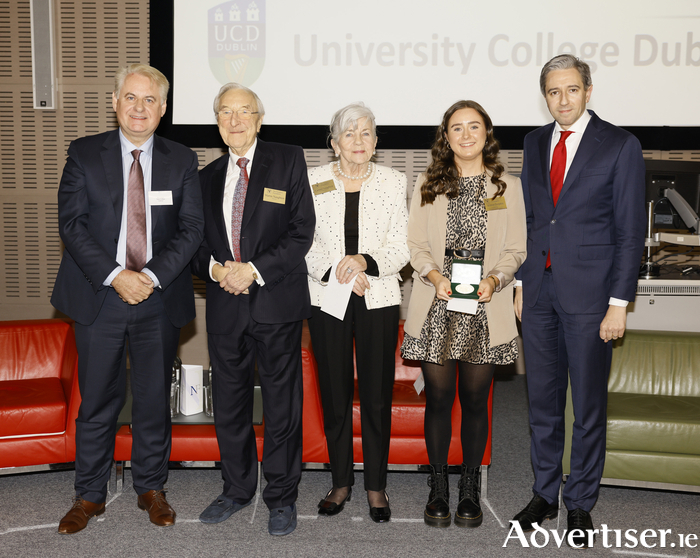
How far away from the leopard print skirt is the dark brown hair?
5cm

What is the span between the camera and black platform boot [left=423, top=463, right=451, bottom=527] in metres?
2.56

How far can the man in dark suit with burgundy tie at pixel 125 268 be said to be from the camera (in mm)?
2447

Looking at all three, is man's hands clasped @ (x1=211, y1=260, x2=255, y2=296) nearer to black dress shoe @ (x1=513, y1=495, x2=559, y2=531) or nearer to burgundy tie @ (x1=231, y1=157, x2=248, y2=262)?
burgundy tie @ (x1=231, y1=157, x2=248, y2=262)

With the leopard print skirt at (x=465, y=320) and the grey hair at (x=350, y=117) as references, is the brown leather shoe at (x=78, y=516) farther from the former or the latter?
the grey hair at (x=350, y=117)

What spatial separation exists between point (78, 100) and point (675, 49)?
5014 mm

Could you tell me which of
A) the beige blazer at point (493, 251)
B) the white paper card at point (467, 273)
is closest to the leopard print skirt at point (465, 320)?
the beige blazer at point (493, 251)

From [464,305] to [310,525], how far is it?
1208 millimetres

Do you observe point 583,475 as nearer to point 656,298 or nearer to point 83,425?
point 656,298

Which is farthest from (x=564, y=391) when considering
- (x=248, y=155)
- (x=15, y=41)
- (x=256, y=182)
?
(x=15, y=41)

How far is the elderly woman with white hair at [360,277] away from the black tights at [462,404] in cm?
19

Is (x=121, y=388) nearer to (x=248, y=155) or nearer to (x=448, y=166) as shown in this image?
(x=248, y=155)

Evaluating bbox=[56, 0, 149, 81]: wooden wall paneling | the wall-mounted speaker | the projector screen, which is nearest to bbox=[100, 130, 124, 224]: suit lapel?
the projector screen

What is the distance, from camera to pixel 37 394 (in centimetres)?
298

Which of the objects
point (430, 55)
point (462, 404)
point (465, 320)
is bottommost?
point (462, 404)
